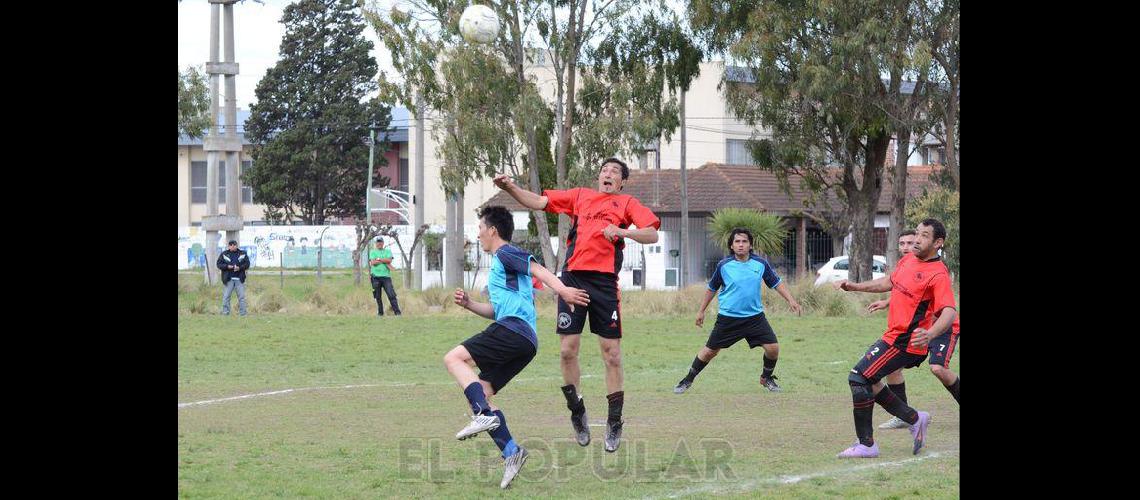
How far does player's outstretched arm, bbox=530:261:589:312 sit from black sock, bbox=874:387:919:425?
2.16 metres

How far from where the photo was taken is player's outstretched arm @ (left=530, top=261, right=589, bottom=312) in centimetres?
782

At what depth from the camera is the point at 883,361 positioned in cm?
860

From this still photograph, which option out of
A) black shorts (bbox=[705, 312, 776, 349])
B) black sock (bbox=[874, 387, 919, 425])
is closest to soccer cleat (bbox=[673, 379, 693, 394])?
black shorts (bbox=[705, 312, 776, 349])

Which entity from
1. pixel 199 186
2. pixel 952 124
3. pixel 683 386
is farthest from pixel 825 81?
pixel 199 186

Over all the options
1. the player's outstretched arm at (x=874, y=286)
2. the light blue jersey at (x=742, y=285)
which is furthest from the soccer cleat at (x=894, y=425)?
the light blue jersey at (x=742, y=285)

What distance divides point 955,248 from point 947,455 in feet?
96.5

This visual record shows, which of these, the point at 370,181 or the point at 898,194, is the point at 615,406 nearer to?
the point at 898,194

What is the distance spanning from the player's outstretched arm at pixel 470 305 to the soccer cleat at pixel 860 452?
2430mm

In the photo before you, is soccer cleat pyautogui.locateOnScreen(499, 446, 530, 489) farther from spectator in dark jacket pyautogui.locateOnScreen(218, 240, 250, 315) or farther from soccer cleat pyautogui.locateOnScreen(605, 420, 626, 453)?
spectator in dark jacket pyautogui.locateOnScreen(218, 240, 250, 315)

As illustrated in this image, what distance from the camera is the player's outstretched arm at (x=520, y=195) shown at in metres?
8.31

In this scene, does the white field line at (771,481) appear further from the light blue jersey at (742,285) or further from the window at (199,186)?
the window at (199,186)

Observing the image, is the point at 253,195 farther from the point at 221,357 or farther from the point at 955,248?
the point at 221,357

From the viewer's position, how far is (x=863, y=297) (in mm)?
25609
